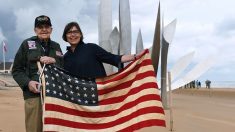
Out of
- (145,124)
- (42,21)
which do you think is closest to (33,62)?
(42,21)

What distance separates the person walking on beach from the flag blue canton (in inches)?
4.1

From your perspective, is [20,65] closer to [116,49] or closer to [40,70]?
[40,70]

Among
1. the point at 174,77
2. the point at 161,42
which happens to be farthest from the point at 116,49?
the point at 174,77

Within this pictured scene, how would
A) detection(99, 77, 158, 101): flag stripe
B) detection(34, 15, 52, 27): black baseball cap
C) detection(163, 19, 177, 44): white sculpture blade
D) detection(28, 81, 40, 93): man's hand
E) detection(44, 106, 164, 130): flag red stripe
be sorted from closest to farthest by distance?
1. detection(28, 81, 40, 93): man's hand
2. detection(34, 15, 52, 27): black baseball cap
3. detection(44, 106, 164, 130): flag red stripe
4. detection(99, 77, 158, 101): flag stripe
5. detection(163, 19, 177, 44): white sculpture blade

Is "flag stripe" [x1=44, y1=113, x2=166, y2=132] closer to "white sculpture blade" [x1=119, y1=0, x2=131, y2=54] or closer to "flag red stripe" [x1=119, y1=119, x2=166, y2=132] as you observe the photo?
"flag red stripe" [x1=119, y1=119, x2=166, y2=132]

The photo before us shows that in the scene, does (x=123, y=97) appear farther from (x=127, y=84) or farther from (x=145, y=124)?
(x=145, y=124)

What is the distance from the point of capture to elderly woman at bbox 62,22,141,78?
4.32m

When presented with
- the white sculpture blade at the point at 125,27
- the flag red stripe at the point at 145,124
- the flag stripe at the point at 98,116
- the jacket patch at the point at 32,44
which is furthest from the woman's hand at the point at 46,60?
the white sculpture blade at the point at 125,27

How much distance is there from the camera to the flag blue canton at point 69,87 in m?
4.11

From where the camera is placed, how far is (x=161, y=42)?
14492mm

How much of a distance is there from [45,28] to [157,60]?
9.50 metres

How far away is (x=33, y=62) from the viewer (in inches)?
159

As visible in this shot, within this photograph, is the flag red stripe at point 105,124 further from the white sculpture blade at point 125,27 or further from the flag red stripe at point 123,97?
the white sculpture blade at point 125,27

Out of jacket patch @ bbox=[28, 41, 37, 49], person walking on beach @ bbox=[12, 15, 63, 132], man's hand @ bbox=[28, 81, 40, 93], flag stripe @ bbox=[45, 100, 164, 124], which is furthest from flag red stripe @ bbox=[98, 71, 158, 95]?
jacket patch @ bbox=[28, 41, 37, 49]
